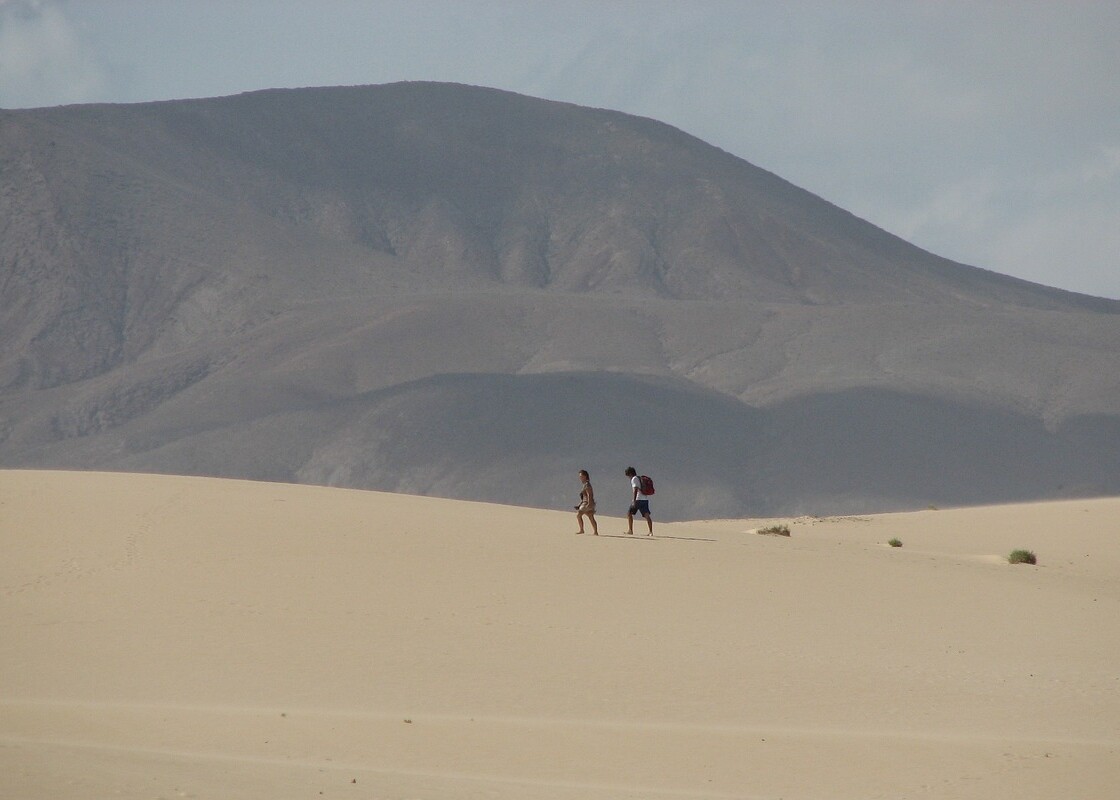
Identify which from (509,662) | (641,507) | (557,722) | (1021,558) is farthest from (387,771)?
(1021,558)

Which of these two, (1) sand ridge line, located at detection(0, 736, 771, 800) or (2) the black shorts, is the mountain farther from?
(1) sand ridge line, located at detection(0, 736, 771, 800)

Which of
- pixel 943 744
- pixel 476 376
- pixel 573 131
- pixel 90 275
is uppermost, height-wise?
pixel 573 131

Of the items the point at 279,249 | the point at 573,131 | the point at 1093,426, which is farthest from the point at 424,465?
the point at 573,131

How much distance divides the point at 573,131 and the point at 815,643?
460 ft

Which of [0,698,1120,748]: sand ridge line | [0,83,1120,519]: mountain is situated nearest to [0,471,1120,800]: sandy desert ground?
[0,698,1120,748]: sand ridge line

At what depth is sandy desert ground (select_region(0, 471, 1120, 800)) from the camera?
9625 millimetres

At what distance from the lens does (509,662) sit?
43.4ft

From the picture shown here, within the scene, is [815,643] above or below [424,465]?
below

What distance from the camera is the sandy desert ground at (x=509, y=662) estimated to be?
9625mm

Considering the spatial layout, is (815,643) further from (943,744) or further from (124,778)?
(124,778)

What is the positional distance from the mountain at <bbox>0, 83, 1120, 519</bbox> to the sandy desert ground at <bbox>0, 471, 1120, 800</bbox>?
43.1 metres

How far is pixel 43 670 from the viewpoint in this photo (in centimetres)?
1188

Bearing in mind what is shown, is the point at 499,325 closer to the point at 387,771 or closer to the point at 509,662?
the point at 509,662

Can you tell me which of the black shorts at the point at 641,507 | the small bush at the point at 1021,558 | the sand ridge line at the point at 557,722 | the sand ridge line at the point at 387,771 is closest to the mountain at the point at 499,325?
the small bush at the point at 1021,558
